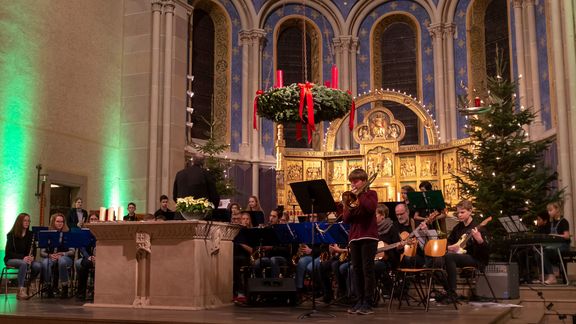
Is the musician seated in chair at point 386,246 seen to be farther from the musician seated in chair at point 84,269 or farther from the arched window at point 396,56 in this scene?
the arched window at point 396,56

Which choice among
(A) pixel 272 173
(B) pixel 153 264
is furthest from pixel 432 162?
(B) pixel 153 264

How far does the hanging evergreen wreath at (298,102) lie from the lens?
8922mm

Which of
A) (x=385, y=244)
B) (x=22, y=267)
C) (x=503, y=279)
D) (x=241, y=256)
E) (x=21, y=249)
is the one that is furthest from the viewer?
(x=21, y=249)

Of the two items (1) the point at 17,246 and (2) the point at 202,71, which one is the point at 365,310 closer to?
(1) the point at 17,246

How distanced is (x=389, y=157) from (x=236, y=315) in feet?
37.1

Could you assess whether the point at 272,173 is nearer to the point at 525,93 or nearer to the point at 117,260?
the point at 525,93

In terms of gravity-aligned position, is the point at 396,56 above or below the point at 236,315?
above

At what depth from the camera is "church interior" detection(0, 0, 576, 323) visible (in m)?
7.94

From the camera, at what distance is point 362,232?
7.18m

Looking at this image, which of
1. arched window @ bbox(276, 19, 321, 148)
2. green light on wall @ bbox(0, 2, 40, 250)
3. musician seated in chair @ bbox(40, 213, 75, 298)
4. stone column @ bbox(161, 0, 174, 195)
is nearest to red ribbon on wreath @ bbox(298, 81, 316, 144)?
musician seated in chair @ bbox(40, 213, 75, 298)

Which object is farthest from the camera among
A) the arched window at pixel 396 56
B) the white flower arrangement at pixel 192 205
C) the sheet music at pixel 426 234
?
the arched window at pixel 396 56

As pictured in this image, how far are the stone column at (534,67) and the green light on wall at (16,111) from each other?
11452mm

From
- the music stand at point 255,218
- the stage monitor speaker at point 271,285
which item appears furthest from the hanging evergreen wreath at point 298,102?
the stage monitor speaker at point 271,285

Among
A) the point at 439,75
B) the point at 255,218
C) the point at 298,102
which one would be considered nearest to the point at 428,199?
the point at 298,102
